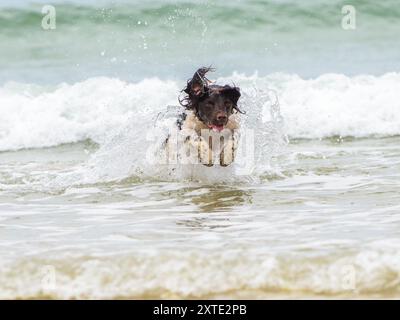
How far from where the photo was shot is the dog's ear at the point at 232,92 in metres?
8.58

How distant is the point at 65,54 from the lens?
19.0 meters

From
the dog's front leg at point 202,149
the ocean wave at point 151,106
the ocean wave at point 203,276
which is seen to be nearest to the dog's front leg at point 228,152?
the dog's front leg at point 202,149

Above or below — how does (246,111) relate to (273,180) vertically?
above

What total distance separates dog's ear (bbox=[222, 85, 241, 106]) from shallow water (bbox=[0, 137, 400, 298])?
0.81m

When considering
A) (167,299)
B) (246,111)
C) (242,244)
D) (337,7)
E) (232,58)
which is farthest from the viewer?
(337,7)

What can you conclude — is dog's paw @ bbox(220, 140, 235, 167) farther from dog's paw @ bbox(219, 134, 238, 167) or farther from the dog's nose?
the dog's nose

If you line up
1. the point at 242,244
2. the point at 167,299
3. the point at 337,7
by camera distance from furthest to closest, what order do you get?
the point at 337,7 < the point at 242,244 < the point at 167,299

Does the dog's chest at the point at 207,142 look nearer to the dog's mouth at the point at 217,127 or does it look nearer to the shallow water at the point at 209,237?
the dog's mouth at the point at 217,127

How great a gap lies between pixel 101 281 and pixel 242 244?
3.26 ft

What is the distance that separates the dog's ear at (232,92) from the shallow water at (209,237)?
81cm

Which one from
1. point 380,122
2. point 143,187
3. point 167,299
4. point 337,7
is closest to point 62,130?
point 380,122

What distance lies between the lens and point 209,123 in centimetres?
859

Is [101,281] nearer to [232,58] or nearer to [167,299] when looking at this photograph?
[167,299]

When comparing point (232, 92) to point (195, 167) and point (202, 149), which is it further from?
point (195, 167)
